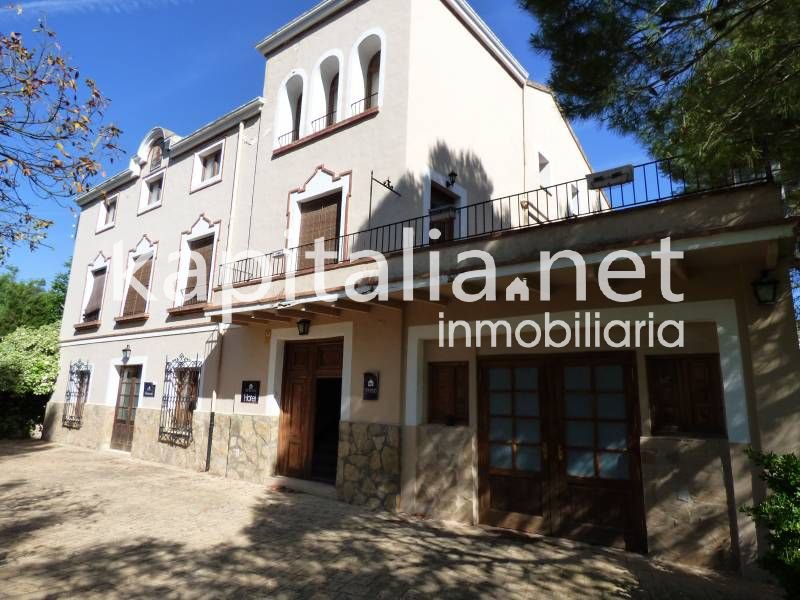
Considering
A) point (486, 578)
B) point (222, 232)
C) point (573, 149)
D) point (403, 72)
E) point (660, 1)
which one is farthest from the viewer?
point (573, 149)

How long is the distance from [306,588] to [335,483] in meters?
3.71

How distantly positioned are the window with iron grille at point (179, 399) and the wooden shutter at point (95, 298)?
5.06 m

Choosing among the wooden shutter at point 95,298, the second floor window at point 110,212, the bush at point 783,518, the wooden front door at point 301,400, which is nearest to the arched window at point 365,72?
the wooden front door at point 301,400

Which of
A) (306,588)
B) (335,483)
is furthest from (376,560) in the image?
(335,483)

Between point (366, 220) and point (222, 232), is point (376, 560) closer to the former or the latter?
point (366, 220)

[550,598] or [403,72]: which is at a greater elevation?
[403,72]

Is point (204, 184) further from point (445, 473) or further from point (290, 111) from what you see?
point (445, 473)

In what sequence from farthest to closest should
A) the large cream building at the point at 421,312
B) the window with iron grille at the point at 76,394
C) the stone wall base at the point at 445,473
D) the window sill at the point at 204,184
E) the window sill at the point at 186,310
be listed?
1. the window with iron grille at the point at 76,394
2. the window sill at the point at 204,184
3. the window sill at the point at 186,310
4. the stone wall base at the point at 445,473
5. the large cream building at the point at 421,312

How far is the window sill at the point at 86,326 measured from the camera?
46.5 ft

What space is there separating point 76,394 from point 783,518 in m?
16.4

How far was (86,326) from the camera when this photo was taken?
47.4 feet

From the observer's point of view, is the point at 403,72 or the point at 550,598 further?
the point at 403,72

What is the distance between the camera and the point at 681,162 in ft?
19.8

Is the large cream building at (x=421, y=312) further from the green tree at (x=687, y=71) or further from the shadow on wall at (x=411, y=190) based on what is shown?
the green tree at (x=687, y=71)
